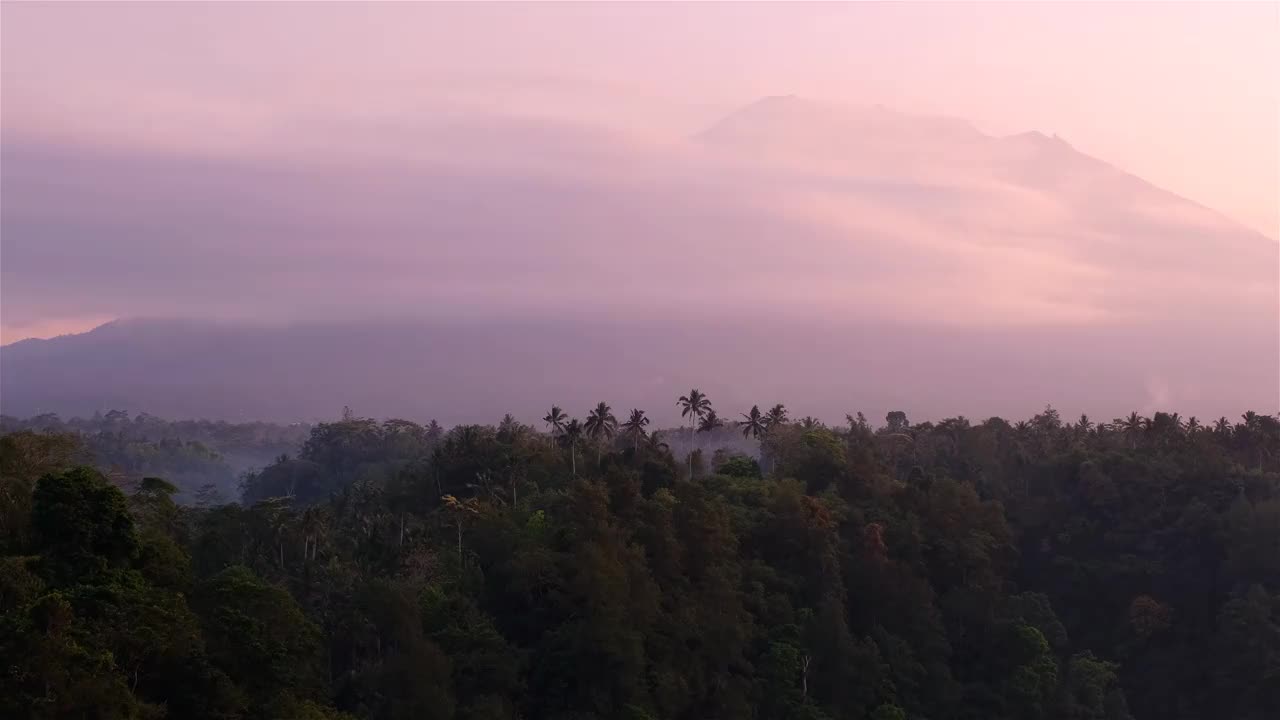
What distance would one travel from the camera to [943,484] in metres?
72.7

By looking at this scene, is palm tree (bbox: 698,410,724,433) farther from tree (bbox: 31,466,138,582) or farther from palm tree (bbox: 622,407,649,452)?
tree (bbox: 31,466,138,582)

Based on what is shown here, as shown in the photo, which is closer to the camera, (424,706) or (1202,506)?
(424,706)

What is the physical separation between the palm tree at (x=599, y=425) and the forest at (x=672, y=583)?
0.73 feet

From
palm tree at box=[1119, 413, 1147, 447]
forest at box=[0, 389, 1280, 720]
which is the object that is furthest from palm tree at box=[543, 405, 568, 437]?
palm tree at box=[1119, 413, 1147, 447]

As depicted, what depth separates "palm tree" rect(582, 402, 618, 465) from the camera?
247ft

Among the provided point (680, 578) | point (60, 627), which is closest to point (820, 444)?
point (680, 578)

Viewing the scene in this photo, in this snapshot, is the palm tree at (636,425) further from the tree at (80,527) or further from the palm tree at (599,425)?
the tree at (80,527)

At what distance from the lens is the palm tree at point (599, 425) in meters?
75.4

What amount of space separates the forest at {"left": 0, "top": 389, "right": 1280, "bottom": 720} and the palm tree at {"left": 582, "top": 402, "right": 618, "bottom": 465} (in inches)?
8.8

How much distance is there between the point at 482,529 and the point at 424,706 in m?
13.3

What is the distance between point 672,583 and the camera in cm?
5956

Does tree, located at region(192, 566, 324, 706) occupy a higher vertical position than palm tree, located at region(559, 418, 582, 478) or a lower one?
lower

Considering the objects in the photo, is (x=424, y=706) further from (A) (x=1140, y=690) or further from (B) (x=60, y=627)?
(A) (x=1140, y=690)

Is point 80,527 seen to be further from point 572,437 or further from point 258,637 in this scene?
point 572,437
